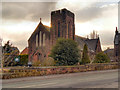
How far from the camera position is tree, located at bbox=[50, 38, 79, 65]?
99.1ft

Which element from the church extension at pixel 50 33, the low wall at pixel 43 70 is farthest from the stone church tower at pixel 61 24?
the low wall at pixel 43 70

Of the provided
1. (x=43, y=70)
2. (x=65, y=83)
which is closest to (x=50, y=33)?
(x=43, y=70)

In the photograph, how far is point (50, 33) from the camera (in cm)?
4781

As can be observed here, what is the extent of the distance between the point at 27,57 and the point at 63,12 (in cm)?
1831

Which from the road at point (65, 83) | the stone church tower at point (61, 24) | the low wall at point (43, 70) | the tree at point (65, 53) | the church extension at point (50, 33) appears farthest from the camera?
the church extension at point (50, 33)

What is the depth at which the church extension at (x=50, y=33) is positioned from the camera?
4678 centimetres

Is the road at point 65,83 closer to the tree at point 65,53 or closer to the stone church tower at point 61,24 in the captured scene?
the tree at point 65,53

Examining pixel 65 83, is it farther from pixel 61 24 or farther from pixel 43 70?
pixel 61 24

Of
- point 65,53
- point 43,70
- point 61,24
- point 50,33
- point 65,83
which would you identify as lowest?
point 65,83

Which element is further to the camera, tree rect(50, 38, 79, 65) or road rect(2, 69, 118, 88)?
tree rect(50, 38, 79, 65)

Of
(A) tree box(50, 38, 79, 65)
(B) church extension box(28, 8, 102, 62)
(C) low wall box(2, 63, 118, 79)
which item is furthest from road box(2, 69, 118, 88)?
(B) church extension box(28, 8, 102, 62)

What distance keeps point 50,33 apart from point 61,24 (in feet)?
14.9

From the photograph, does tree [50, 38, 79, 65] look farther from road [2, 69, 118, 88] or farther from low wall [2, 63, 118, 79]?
road [2, 69, 118, 88]

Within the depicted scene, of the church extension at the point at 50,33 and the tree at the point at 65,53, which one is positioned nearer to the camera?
the tree at the point at 65,53
